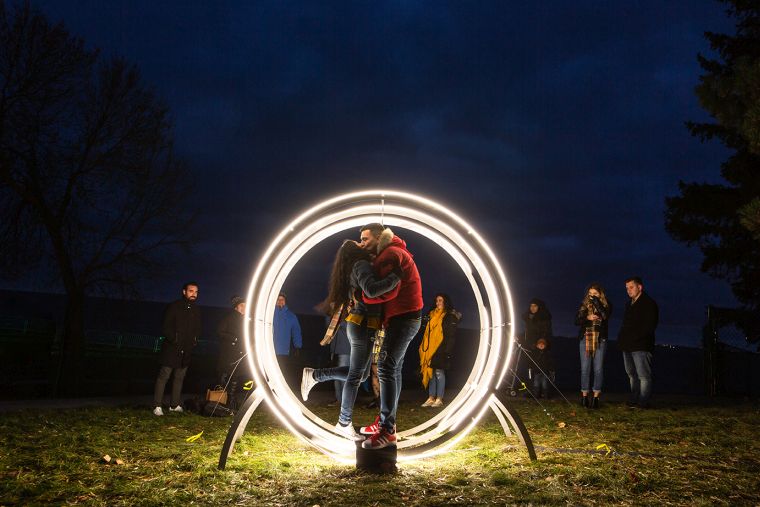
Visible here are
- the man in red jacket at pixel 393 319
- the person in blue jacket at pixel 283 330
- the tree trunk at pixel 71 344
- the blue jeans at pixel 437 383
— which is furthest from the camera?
the tree trunk at pixel 71 344

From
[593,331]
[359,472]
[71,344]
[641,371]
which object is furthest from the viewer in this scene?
[71,344]

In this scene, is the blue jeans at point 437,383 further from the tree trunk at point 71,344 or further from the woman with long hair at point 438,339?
the tree trunk at point 71,344

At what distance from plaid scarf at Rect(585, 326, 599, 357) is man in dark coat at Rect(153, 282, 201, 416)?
239 inches

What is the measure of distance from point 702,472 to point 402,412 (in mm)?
5540

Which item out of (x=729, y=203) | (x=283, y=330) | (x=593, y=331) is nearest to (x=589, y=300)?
(x=593, y=331)

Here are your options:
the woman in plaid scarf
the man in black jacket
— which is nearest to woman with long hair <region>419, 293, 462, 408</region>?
the woman in plaid scarf

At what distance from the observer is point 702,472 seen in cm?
606

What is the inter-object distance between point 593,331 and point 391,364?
17.7ft

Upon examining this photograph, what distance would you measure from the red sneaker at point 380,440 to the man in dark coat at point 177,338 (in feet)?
14.9

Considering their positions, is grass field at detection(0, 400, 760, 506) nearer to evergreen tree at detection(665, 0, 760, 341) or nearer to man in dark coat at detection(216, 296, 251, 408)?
man in dark coat at detection(216, 296, 251, 408)

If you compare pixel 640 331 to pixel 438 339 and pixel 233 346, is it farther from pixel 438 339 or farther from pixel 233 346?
Result: pixel 233 346

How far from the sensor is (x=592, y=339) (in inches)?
406

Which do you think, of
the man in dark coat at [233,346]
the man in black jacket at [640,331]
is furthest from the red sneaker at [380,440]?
the man in black jacket at [640,331]

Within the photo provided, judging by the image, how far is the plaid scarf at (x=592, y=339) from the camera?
33.8ft
